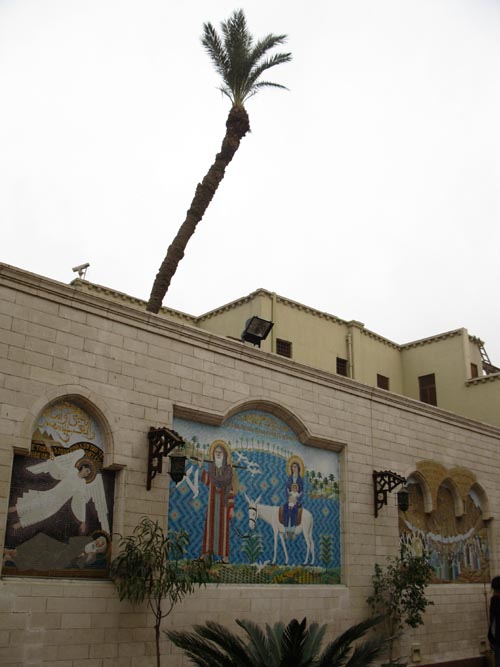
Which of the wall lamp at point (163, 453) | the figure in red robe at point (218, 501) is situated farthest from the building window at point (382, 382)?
the wall lamp at point (163, 453)

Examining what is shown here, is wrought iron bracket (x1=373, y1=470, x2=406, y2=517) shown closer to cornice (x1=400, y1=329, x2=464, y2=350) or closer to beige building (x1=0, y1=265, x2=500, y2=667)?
beige building (x1=0, y1=265, x2=500, y2=667)

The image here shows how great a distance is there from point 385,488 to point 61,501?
766 centimetres

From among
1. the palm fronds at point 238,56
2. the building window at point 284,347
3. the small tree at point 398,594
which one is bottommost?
the small tree at point 398,594

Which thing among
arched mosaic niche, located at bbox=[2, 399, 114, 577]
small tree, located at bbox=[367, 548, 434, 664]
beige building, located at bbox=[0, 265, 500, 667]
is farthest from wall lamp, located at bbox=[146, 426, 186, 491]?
small tree, located at bbox=[367, 548, 434, 664]

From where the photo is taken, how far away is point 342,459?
1519cm

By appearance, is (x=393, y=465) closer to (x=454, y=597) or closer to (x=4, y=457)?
(x=454, y=597)

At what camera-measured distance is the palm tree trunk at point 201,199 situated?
1659cm

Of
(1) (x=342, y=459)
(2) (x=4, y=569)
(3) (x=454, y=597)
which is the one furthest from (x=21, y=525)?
(3) (x=454, y=597)

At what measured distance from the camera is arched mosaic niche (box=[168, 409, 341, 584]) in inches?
488

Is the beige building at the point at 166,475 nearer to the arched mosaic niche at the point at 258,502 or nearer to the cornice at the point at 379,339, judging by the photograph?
the arched mosaic niche at the point at 258,502

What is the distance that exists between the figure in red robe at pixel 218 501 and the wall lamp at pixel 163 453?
1.20 meters

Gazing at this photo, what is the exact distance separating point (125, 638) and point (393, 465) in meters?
7.44

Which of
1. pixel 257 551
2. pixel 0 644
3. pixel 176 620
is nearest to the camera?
pixel 0 644

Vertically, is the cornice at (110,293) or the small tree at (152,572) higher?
the cornice at (110,293)
